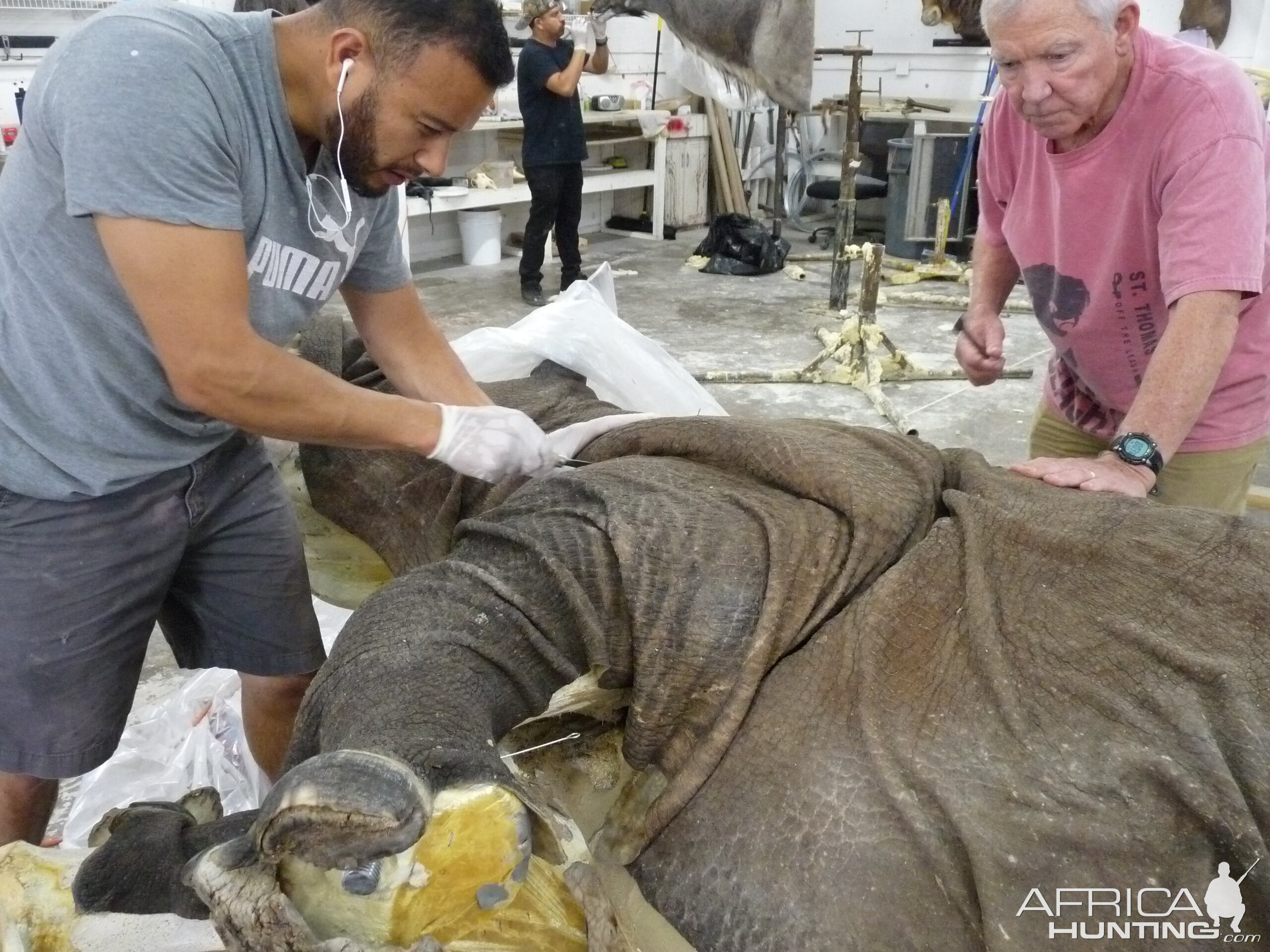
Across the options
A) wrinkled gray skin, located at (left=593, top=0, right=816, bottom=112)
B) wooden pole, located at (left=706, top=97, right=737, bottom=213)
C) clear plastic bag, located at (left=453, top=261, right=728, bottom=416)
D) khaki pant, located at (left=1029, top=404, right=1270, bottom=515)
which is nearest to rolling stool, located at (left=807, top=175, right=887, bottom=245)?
wooden pole, located at (left=706, top=97, right=737, bottom=213)

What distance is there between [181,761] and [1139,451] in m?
2.06

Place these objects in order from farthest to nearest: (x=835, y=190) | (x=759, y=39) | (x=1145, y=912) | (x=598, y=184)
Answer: (x=835, y=190)
(x=598, y=184)
(x=759, y=39)
(x=1145, y=912)

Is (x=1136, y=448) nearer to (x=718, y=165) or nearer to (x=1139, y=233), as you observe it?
(x=1139, y=233)

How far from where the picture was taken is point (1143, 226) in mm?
1781

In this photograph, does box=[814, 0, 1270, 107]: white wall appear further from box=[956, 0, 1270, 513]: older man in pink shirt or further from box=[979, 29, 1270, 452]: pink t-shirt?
box=[956, 0, 1270, 513]: older man in pink shirt

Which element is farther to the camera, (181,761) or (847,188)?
(847,188)

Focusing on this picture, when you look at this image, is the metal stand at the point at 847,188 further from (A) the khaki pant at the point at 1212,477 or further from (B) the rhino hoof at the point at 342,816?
(B) the rhino hoof at the point at 342,816

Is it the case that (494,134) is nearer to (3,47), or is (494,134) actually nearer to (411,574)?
(3,47)

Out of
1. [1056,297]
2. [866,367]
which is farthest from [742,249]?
[1056,297]

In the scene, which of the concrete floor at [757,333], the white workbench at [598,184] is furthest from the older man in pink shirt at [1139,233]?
the white workbench at [598,184]

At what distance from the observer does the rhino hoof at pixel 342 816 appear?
92cm

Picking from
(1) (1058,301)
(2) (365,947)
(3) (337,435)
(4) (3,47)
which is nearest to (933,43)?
(4) (3,47)

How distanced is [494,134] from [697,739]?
796 cm

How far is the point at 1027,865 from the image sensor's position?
1.04m
